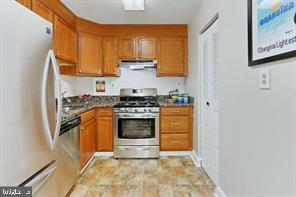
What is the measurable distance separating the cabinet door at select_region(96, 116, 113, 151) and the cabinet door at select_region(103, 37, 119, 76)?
3.10 ft

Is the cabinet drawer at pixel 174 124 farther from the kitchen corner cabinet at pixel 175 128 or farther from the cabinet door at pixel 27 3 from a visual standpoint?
the cabinet door at pixel 27 3

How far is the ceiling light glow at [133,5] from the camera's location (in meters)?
3.10

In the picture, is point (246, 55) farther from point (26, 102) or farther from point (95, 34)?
point (95, 34)

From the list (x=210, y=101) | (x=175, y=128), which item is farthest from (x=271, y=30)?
(x=175, y=128)

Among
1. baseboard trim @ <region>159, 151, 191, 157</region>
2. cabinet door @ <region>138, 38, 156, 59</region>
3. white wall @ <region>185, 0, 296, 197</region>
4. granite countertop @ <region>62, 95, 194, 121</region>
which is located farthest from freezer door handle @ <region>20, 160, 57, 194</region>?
cabinet door @ <region>138, 38, 156, 59</region>

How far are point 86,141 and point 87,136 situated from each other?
8cm

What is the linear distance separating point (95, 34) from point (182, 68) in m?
1.77

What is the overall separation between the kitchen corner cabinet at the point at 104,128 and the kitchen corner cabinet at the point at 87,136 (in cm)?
14

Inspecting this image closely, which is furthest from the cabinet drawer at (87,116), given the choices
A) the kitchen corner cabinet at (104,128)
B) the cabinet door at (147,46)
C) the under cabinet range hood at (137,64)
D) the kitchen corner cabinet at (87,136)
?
the cabinet door at (147,46)

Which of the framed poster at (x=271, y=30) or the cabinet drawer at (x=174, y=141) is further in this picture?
the cabinet drawer at (x=174, y=141)

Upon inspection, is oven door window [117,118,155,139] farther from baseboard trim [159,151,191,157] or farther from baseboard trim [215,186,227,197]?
baseboard trim [215,186,227,197]

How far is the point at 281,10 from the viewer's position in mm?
1271

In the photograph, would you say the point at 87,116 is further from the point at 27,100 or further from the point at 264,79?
the point at 264,79

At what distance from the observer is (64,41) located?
3.41 m
